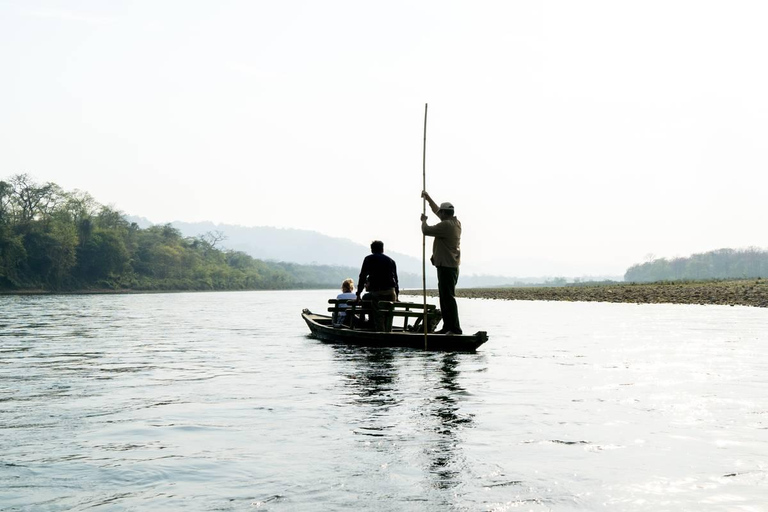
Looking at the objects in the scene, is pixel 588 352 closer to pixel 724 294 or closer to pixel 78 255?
pixel 724 294

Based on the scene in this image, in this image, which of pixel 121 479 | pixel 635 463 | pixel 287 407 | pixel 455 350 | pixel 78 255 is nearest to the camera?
pixel 121 479

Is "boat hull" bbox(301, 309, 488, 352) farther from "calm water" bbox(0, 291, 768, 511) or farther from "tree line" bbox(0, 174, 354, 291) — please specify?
"tree line" bbox(0, 174, 354, 291)

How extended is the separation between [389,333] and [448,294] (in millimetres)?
1932

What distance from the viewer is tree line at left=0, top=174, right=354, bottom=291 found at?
117500 millimetres

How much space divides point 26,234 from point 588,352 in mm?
118522

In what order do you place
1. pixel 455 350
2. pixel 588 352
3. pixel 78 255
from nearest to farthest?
pixel 455 350 → pixel 588 352 → pixel 78 255

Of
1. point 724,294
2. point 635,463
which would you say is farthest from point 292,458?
point 724,294

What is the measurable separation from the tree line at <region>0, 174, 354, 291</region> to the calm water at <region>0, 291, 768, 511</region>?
111073 mm

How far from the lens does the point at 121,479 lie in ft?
21.3

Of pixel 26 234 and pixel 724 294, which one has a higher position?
pixel 26 234

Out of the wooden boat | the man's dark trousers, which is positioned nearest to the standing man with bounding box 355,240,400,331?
the wooden boat

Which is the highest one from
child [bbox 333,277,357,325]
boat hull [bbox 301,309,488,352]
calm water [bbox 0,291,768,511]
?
child [bbox 333,277,357,325]

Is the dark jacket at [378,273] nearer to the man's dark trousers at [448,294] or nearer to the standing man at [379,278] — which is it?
the standing man at [379,278]

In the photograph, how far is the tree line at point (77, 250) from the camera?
118 m
